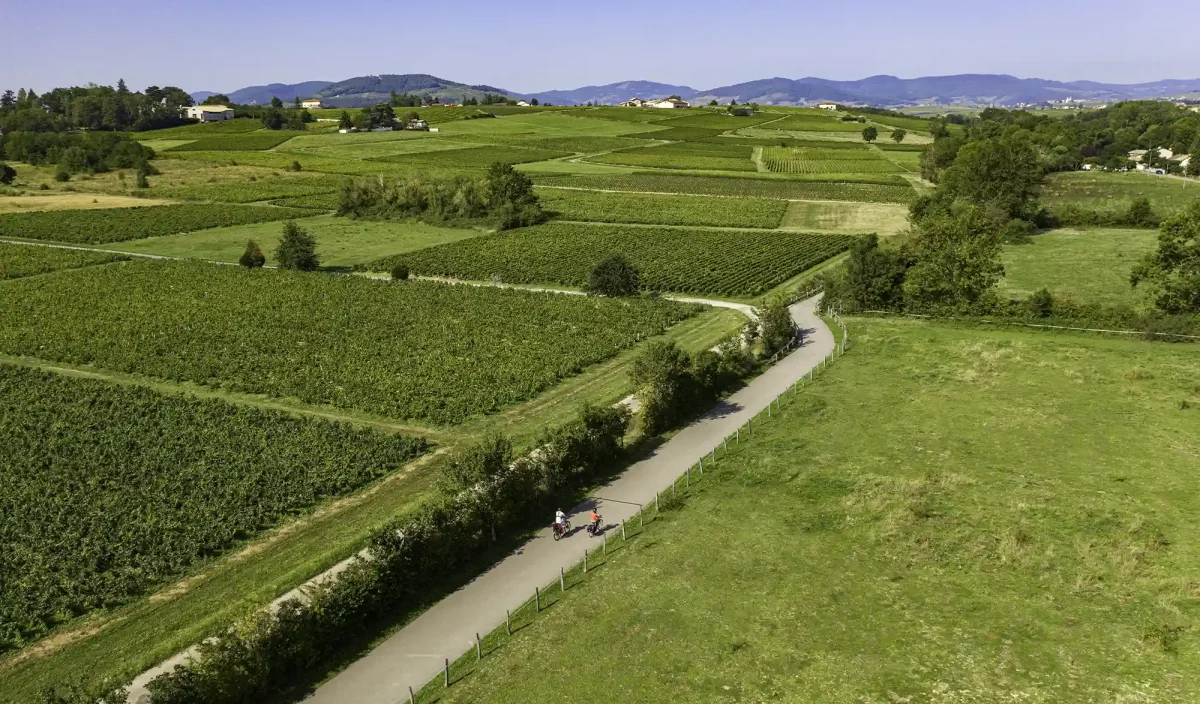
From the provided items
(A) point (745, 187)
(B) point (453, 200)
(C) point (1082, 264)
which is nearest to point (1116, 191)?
(C) point (1082, 264)

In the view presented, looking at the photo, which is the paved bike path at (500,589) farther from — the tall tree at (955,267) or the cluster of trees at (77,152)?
the cluster of trees at (77,152)

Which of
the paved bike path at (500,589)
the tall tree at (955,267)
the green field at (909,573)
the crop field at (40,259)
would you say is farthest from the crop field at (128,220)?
the green field at (909,573)

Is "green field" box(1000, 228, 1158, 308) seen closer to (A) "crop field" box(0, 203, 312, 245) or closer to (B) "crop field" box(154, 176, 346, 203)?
(A) "crop field" box(0, 203, 312, 245)

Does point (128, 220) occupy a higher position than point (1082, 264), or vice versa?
point (128, 220)

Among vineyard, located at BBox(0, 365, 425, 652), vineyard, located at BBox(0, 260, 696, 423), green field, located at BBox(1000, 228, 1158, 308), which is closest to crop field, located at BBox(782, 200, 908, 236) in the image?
green field, located at BBox(1000, 228, 1158, 308)

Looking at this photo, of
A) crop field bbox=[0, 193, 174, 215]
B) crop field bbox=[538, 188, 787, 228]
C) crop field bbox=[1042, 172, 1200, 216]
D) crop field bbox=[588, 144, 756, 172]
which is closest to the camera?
crop field bbox=[538, 188, 787, 228]

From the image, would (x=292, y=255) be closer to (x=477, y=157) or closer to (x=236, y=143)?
(x=477, y=157)
